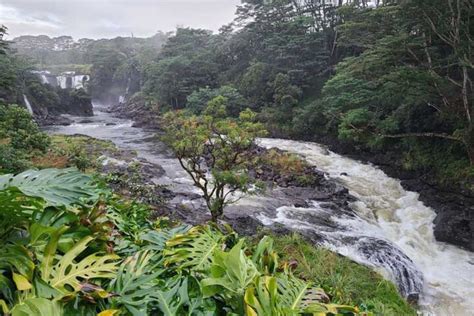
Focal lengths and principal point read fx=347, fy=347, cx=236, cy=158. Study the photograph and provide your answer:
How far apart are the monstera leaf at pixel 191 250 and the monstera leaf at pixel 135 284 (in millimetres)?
134

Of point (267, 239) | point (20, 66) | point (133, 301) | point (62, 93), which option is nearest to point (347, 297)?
point (267, 239)

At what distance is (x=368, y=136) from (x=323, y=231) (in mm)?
8685

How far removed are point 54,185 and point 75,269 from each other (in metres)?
0.50

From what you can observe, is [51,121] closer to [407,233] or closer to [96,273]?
[407,233]

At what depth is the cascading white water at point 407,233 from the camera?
6.13 metres

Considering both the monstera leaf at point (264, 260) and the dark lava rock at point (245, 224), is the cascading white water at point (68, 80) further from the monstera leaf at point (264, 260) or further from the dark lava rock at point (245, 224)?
the monstera leaf at point (264, 260)

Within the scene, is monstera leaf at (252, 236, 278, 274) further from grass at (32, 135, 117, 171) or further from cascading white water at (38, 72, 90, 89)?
cascading white water at (38, 72, 90, 89)

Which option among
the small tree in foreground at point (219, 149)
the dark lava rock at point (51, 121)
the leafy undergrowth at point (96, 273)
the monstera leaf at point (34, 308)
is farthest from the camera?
the dark lava rock at point (51, 121)

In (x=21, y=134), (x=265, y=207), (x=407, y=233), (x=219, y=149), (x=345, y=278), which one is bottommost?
(x=407, y=233)

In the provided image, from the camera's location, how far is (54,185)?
2012 millimetres

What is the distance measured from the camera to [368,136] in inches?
601

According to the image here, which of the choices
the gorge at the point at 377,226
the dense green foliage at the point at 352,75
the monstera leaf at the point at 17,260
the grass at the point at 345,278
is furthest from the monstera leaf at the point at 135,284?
the dense green foliage at the point at 352,75

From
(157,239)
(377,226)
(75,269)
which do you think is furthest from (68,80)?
(75,269)

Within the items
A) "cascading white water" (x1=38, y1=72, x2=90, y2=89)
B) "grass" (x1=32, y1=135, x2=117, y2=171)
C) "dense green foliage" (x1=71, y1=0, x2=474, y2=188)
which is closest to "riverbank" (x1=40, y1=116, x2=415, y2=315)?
"grass" (x1=32, y1=135, x2=117, y2=171)
